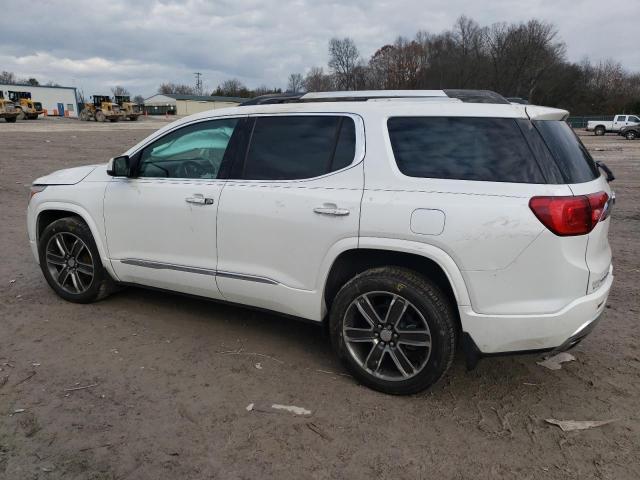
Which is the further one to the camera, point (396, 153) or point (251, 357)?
point (251, 357)

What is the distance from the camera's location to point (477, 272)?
2922mm

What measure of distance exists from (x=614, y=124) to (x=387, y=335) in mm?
54042

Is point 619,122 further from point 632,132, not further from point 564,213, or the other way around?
point 564,213

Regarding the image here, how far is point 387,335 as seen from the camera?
3283 mm

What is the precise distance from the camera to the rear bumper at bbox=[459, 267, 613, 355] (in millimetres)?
2873

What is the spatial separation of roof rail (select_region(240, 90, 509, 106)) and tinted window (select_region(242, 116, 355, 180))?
285mm

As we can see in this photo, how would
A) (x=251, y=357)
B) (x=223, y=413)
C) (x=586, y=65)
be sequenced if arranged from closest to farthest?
(x=223, y=413) < (x=251, y=357) < (x=586, y=65)

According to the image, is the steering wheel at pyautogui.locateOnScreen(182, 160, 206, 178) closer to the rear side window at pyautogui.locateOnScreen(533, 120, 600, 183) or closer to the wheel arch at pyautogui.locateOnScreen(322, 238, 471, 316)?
the wheel arch at pyautogui.locateOnScreen(322, 238, 471, 316)

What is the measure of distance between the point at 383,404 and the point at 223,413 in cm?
99

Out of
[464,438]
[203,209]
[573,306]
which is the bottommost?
[464,438]

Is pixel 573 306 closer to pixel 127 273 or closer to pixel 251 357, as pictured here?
pixel 251 357

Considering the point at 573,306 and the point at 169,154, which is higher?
the point at 169,154

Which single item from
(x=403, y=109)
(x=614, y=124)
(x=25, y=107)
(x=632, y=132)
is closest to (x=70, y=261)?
(x=403, y=109)

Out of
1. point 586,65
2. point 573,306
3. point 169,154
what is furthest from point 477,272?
point 586,65
